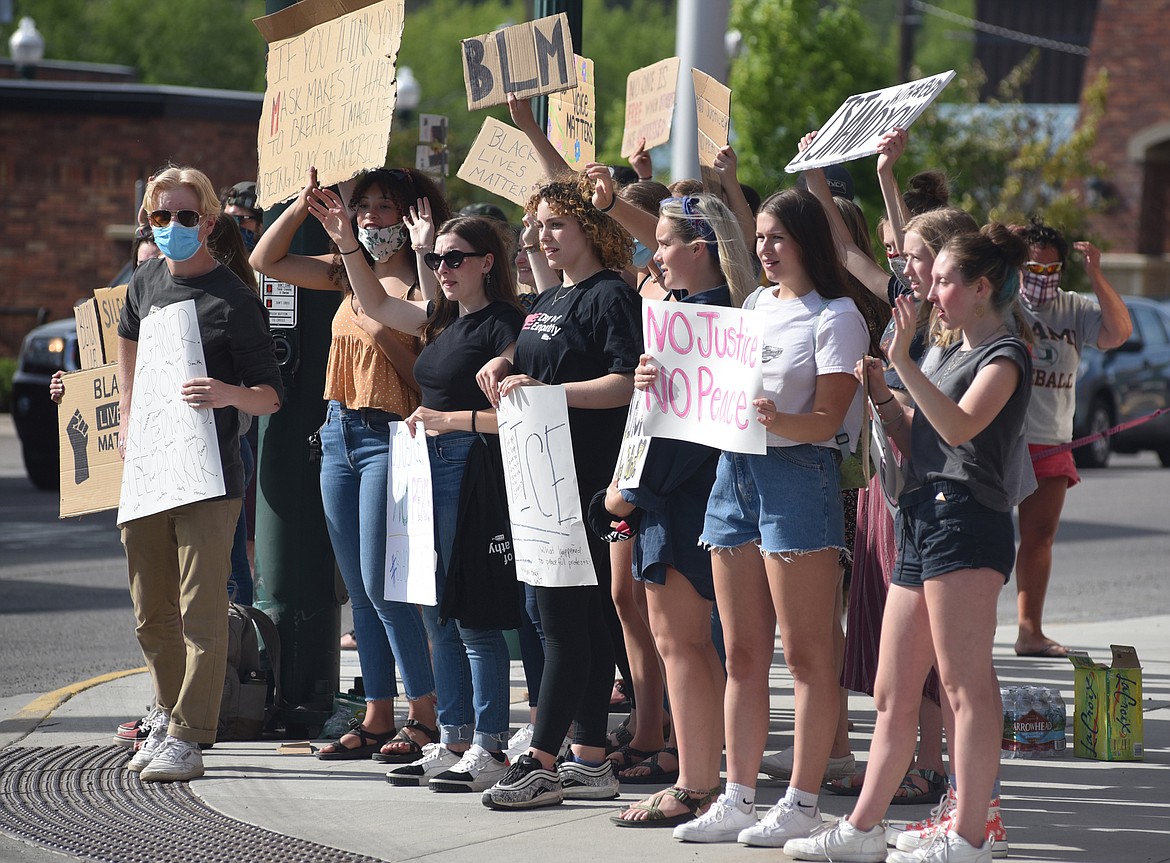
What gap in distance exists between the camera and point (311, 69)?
6.41 meters

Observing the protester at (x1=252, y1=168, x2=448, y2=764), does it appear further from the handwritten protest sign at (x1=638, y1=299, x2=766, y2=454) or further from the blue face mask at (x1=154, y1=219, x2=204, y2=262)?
the handwritten protest sign at (x1=638, y1=299, x2=766, y2=454)

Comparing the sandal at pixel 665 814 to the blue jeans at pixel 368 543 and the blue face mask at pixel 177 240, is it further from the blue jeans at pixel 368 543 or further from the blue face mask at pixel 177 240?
the blue face mask at pixel 177 240

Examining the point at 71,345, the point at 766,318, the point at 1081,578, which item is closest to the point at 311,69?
the point at 766,318

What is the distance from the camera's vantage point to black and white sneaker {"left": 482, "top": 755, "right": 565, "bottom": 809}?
559cm

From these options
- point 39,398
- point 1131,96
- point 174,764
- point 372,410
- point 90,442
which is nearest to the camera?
point 174,764

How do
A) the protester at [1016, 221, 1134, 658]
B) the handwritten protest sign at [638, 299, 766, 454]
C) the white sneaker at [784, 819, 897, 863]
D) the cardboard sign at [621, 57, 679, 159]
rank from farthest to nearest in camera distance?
the protester at [1016, 221, 1134, 658], the cardboard sign at [621, 57, 679, 159], the handwritten protest sign at [638, 299, 766, 454], the white sneaker at [784, 819, 897, 863]

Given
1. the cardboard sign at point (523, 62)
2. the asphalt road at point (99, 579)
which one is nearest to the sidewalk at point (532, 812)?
the asphalt road at point (99, 579)

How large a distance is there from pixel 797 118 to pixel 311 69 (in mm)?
20001

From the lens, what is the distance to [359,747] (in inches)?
253

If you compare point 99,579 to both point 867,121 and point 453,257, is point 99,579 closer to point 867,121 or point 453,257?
point 453,257

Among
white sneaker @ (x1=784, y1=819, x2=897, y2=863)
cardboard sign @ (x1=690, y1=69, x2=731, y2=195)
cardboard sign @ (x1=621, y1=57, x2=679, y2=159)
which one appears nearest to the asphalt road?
cardboard sign @ (x1=621, y1=57, x2=679, y2=159)

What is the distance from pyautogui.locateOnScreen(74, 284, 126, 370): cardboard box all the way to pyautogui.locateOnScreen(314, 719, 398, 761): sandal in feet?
6.05

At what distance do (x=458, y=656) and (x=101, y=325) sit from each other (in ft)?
7.15

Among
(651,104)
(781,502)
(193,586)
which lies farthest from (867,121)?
(193,586)
